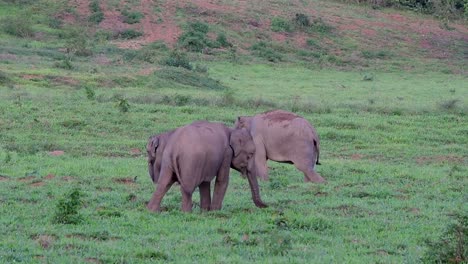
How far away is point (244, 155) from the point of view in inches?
454

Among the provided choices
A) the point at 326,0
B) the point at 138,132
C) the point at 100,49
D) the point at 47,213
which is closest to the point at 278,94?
the point at 138,132

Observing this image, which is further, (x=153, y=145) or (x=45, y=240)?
(x=153, y=145)

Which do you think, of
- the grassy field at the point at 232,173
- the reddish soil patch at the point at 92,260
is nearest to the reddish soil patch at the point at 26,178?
the grassy field at the point at 232,173

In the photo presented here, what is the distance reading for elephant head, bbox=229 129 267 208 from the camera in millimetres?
11477

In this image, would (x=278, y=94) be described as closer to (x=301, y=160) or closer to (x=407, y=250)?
(x=301, y=160)

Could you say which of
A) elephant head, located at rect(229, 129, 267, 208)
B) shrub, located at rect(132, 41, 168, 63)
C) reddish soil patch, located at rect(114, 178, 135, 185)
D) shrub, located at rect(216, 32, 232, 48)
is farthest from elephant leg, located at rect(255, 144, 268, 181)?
shrub, located at rect(216, 32, 232, 48)

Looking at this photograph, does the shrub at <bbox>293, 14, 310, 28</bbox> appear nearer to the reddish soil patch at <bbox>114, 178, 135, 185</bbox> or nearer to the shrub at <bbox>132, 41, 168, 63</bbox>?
the shrub at <bbox>132, 41, 168, 63</bbox>

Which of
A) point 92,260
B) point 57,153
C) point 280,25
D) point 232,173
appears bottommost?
point 280,25

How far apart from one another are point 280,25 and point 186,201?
1505 inches

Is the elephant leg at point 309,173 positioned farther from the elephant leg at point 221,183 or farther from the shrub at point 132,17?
A: the shrub at point 132,17

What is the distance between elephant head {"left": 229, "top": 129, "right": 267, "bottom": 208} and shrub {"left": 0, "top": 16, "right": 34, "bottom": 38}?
1229 inches

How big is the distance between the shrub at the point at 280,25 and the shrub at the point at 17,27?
12.8 metres

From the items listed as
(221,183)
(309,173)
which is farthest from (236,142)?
(309,173)

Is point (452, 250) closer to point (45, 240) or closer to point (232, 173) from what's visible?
point (45, 240)
